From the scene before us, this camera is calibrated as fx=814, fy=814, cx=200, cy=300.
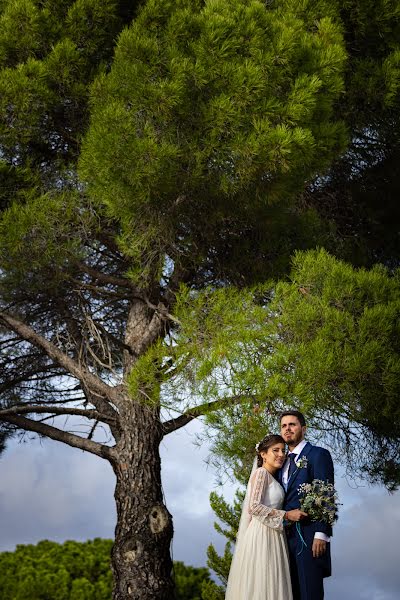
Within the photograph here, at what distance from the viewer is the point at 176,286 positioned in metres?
7.86

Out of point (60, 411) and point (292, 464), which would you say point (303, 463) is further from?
point (60, 411)

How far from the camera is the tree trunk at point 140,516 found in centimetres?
698

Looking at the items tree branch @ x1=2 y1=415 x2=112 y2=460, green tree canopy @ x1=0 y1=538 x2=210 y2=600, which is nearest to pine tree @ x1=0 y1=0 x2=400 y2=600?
tree branch @ x1=2 y1=415 x2=112 y2=460

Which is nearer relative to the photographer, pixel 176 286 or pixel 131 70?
pixel 131 70

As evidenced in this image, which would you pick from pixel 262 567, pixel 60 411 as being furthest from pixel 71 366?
pixel 262 567

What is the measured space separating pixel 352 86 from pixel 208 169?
215 centimetres

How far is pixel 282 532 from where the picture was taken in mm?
4684

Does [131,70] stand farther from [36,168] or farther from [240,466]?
[240,466]

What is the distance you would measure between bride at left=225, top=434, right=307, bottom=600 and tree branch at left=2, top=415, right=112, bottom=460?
2989 mm

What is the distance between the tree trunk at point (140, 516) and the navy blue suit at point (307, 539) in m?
2.57

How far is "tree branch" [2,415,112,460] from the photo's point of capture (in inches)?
298

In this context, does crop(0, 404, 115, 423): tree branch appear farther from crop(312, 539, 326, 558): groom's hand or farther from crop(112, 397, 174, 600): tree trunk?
crop(312, 539, 326, 558): groom's hand

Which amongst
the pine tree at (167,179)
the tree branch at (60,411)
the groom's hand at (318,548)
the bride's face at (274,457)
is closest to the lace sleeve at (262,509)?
the bride's face at (274,457)

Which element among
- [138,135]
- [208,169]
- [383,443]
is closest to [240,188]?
[208,169]
